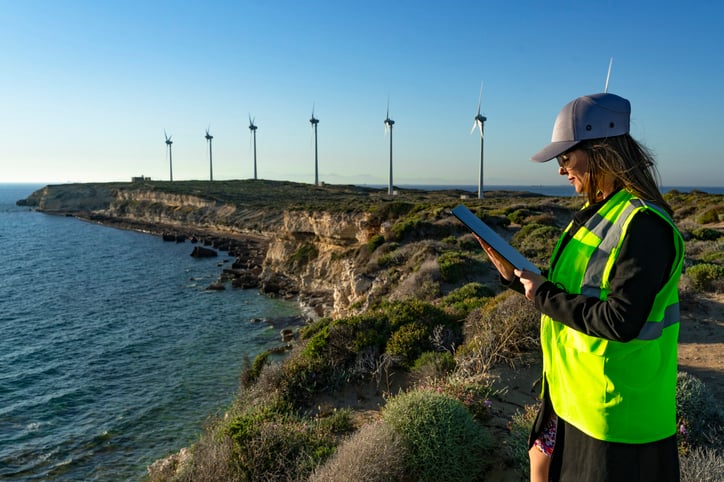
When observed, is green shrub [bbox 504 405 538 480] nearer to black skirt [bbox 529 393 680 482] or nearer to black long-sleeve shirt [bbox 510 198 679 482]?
black long-sleeve shirt [bbox 510 198 679 482]

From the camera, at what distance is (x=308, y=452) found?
230 inches

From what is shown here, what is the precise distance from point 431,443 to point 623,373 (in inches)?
137

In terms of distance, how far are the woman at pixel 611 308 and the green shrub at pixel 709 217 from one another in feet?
109

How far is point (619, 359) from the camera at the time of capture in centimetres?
214

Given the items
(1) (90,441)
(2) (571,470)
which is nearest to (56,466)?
(1) (90,441)

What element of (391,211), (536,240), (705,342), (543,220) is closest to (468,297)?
(705,342)

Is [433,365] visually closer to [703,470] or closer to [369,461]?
[369,461]

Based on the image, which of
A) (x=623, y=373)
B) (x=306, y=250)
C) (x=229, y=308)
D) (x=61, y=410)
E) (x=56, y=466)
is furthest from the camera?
(x=306, y=250)

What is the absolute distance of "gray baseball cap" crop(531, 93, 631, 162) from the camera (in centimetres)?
233

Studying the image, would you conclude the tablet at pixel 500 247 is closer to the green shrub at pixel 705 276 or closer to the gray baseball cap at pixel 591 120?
the gray baseball cap at pixel 591 120

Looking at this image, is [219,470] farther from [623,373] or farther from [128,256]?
[128,256]

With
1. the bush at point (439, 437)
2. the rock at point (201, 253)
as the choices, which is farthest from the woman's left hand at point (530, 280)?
the rock at point (201, 253)

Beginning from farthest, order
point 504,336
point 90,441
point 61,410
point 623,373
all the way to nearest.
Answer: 1. point 61,410
2. point 90,441
3. point 504,336
4. point 623,373

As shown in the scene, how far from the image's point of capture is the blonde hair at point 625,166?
2.25 meters
